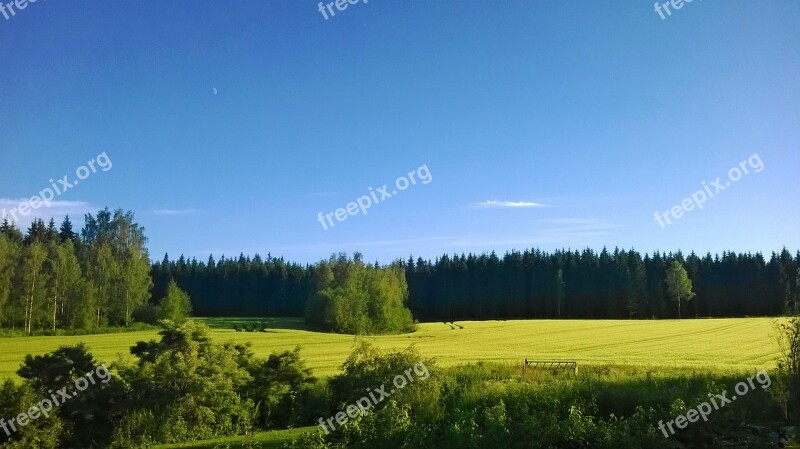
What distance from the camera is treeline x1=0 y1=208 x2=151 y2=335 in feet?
188

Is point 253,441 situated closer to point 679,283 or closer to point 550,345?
point 550,345

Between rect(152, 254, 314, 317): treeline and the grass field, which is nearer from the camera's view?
the grass field

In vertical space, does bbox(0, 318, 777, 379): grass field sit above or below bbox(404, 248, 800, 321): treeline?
below

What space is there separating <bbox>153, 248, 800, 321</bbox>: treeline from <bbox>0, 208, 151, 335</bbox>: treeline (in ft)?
91.4

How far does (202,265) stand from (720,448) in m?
124

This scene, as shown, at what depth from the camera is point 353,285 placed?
84.3m

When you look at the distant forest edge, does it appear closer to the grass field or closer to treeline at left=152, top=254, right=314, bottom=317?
treeline at left=152, top=254, right=314, bottom=317

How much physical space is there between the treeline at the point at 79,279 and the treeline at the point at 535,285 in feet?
91.4

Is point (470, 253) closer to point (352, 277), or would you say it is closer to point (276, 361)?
point (352, 277)

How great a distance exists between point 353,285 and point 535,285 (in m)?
39.9

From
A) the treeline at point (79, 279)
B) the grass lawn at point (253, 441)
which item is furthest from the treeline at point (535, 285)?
the grass lawn at point (253, 441)

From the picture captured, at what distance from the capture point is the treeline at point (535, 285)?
9994cm

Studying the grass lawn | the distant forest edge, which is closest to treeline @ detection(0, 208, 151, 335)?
the distant forest edge

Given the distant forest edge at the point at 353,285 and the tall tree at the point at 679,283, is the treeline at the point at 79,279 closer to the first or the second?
the distant forest edge at the point at 353,285
